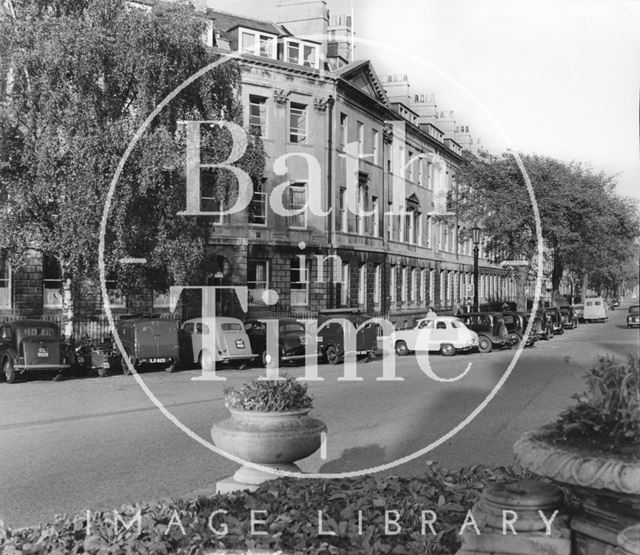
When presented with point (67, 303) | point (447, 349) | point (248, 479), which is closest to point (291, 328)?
point (447, 349)

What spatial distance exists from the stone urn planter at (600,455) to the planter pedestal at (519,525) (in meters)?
0.13

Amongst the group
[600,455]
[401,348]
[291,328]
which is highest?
[600,455]

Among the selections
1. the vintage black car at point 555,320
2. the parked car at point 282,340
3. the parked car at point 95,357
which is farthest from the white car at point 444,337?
the vintage black car at point 555,320

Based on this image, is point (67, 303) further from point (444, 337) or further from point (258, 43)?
point (258, 43)

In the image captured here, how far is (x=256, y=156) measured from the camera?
22844 mm

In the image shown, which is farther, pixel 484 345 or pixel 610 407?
pixel 484 345

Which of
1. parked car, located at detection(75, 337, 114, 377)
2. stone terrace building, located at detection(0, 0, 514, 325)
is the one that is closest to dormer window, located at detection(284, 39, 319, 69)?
stone terrace building, located at detection(0, 0, 514, 325)

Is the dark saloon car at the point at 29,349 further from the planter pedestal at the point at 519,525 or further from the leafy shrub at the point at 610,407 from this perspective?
the leafy shrub at the point at 610,407

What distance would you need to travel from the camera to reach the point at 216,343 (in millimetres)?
23141

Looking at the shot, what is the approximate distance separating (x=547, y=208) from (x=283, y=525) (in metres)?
41.7

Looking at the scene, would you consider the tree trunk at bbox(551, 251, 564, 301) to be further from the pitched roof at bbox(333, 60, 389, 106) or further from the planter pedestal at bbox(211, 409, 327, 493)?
the planter pedestal at bbox(211, 409, 327, 493)

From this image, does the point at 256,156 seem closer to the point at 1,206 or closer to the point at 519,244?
the point at 1,206

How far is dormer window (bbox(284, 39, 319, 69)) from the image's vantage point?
40719 millimetres

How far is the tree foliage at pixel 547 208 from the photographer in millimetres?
44094
